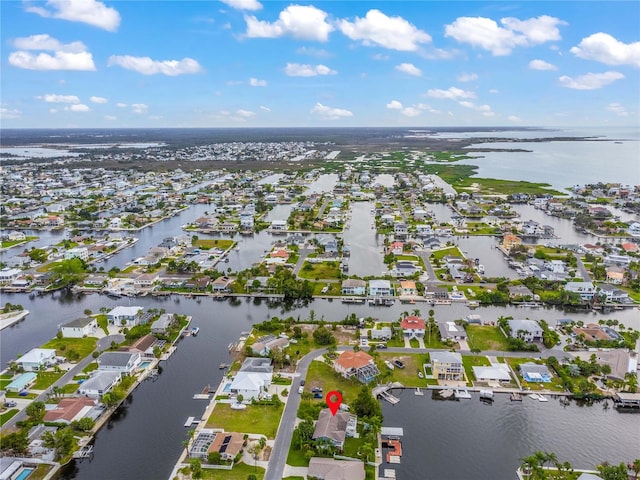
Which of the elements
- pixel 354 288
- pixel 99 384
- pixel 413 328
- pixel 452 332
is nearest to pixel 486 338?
pixel 452 332

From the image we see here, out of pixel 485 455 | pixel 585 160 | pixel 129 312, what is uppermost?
pixel 585 160

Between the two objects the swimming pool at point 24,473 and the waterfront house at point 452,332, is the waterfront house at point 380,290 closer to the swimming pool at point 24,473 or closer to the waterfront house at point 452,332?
the waterfront house at point 452,332

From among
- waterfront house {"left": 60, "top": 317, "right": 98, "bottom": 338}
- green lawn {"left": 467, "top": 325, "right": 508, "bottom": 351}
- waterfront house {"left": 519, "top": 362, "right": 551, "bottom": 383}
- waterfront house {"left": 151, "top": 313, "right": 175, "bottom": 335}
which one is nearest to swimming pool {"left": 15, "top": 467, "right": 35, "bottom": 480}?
waterfront house {"left": 151, "top": 313, "right": 175, "bottom": 335}

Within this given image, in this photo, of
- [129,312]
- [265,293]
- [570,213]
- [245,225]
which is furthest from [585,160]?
[129,312]

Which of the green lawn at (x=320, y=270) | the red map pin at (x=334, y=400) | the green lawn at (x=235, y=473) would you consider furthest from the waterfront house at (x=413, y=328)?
the green lawn at (x=235, y=473)

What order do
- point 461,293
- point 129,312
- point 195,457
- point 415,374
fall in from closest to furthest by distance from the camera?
point 195,457
point 415,374
point 129,312
point 461,293

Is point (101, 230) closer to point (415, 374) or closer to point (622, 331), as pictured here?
point (415, 374)

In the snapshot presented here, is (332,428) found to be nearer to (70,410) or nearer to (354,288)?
(70,410)
